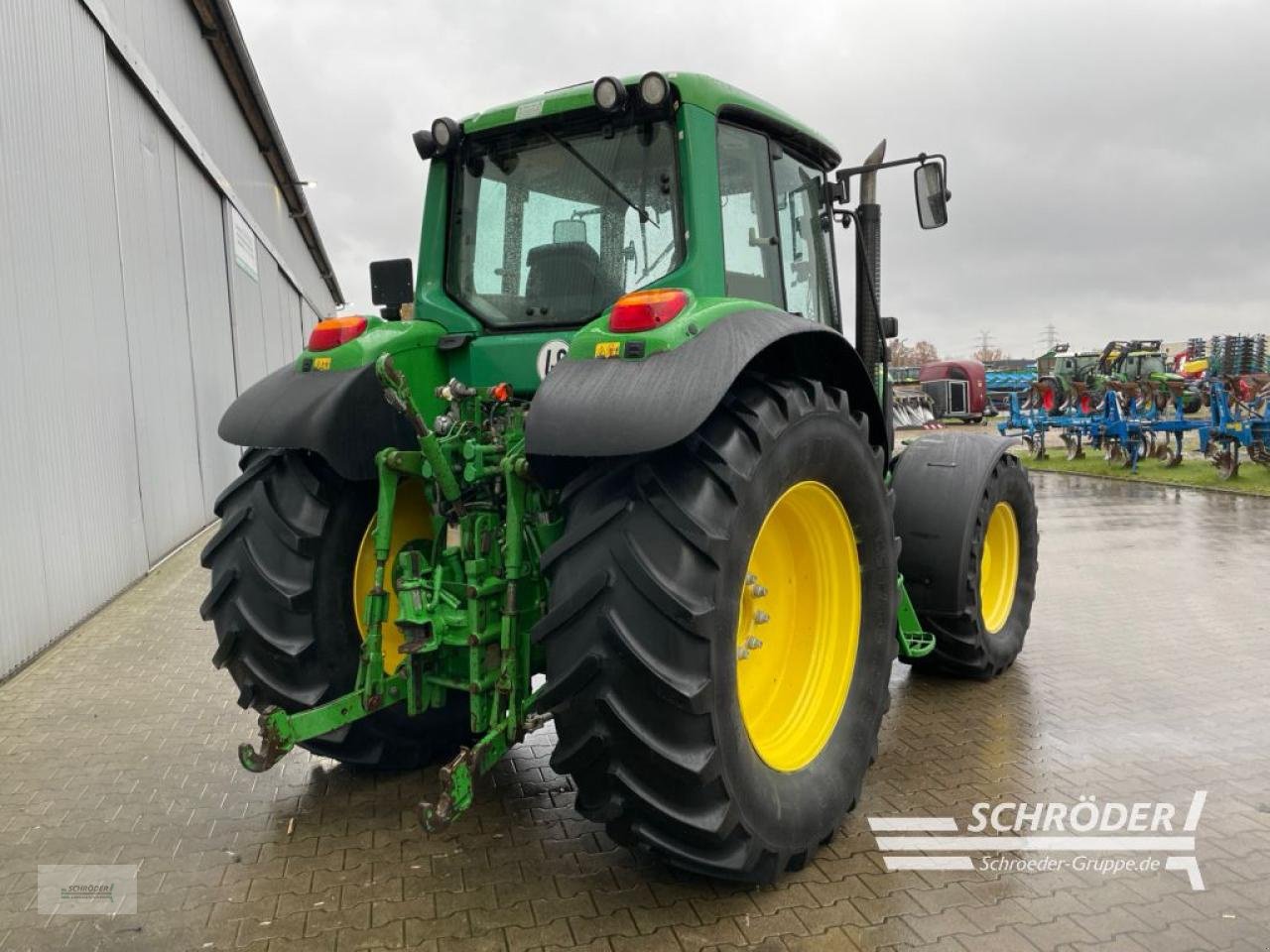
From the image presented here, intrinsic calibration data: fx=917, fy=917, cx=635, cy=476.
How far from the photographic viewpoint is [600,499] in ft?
8.39

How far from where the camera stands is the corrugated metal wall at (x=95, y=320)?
5711 millimetres

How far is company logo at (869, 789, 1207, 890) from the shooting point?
2918 millimetres

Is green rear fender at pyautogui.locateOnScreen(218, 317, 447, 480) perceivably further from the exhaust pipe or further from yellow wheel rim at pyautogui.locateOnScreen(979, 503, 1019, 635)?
yellow wheel rim at pyautogui.locateOnScreen(979, 503, 1019, 635)

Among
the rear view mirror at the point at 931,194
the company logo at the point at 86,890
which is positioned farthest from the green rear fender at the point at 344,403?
the rear view mirror at the point at 931,194

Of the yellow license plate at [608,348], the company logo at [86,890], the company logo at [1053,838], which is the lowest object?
the company logo at [1053,838]

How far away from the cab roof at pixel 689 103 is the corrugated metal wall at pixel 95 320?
385 cm

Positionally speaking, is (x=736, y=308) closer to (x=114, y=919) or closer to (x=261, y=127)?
(x=114, y=919)

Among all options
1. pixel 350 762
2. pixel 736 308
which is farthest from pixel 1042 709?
pixel 350 762

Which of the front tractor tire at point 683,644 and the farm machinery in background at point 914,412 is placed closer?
the front tractor tire at point 683,644

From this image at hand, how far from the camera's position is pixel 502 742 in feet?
9.24

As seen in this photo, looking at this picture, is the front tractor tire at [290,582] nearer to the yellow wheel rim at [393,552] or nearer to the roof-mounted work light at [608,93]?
the yellow wheel rim at [393,552]

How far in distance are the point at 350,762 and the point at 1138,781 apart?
3.06m

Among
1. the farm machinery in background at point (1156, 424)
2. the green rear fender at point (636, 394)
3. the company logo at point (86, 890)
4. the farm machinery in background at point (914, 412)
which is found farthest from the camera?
the farm machinery in background at point (914, 412)

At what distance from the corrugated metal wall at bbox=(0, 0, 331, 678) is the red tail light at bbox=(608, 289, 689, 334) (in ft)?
14.6
